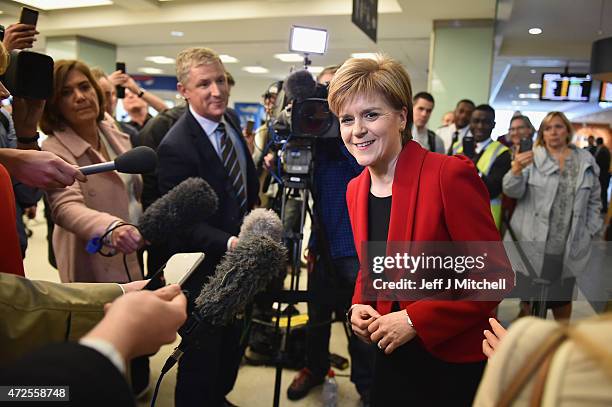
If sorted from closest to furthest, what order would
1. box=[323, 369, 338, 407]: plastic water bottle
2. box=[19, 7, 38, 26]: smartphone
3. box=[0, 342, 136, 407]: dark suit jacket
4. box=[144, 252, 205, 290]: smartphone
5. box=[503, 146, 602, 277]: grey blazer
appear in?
box=[0, 342, 136, 407]: dark suit jacket
box=[144, 252, 205, 290]: smartphone
box=[19, 7, 38, 26]: smartphone
box=[323, 369, 338, 407]: plastic water bottle
box=[503, 146, 602, 277]: grey blazer

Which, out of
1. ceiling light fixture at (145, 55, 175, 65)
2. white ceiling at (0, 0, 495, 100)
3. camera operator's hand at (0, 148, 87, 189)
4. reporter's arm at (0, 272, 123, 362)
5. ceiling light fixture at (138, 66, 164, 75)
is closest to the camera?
reporter's arm at (0, 272, 123, 362)

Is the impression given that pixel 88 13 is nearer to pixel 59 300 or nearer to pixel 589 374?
pixel 59 300

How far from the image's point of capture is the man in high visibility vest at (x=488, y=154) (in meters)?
2.90

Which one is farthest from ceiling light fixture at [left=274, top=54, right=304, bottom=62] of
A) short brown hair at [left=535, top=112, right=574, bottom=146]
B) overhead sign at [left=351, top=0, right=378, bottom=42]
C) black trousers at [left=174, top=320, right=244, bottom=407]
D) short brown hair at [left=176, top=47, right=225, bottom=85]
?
black trousers at [left=174, top=320, right=244, bottom=407]

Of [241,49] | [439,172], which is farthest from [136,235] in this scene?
[241,49]

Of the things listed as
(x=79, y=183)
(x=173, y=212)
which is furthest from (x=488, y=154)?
(x=79, y=183)

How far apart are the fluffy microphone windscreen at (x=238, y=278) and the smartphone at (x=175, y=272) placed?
149mm

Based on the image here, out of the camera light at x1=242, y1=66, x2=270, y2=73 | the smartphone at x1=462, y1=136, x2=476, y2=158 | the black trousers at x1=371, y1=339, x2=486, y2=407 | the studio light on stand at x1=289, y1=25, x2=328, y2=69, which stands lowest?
the black trousers at x1=371, y1=339, x2=486, y2=407

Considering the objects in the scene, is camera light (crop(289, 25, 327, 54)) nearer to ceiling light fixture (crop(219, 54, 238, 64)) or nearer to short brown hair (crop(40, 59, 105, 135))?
short brown hair (crop(40, 59, 105, 135))

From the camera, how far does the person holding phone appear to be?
2.68m

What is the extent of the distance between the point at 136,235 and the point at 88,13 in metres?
7.36

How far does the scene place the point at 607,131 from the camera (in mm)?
2234

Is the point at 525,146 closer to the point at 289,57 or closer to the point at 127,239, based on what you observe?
the point at 127,239

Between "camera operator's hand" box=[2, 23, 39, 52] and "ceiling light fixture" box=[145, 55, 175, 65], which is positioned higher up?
"ceiling light fixture" box=[145, 55, 175, 65]
